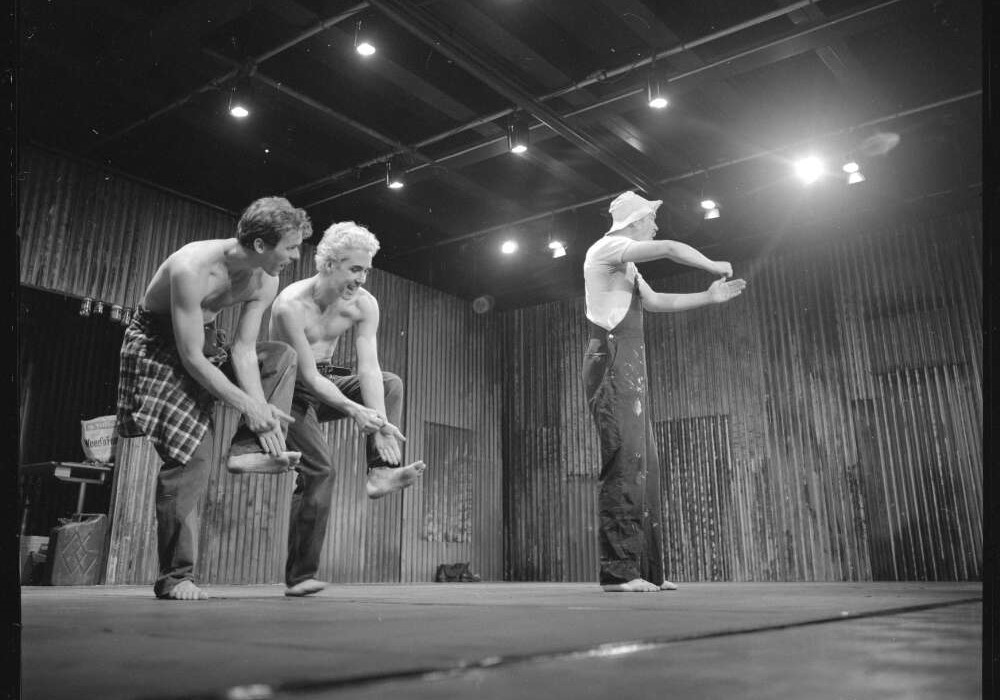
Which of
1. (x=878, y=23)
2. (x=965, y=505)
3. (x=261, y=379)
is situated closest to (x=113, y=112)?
(x=261, y=379)

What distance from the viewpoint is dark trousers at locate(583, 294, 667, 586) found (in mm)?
3062

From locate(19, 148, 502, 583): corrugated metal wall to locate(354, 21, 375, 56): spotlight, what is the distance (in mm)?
2699

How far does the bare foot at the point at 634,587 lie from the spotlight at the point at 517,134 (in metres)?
4.08

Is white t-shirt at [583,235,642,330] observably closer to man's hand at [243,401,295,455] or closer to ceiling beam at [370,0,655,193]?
man's hand at [243,401,295,455]

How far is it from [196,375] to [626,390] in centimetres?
172

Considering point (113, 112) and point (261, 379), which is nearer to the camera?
point (261, 379)

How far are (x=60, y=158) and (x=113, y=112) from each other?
76cm

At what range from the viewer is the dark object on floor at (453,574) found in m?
8.31

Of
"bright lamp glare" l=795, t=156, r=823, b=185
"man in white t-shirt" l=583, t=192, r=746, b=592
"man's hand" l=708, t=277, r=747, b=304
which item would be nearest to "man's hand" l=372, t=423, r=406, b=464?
"man in white t-shirt" l=583, t=192, r=746, b=592

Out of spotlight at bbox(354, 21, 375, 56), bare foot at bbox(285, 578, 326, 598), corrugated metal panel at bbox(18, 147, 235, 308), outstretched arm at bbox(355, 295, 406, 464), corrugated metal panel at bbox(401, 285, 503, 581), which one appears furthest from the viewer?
corrugated metal panel at bbox(401, 285, 503, 581)

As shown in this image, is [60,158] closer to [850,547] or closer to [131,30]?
[131,30]

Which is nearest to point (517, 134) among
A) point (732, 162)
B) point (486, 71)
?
point (486, 71)

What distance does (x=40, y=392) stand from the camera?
7.05 m

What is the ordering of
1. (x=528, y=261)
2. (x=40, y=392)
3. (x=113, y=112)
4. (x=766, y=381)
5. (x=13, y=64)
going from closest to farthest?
(x=13, y=64) < (x=113, y=112) < (x=40, y=392) < (x=766, y=381) < (x=528, y=261)
